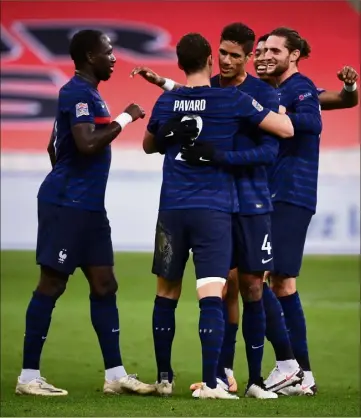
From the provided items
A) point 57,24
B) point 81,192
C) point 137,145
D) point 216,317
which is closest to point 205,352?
point 216,317

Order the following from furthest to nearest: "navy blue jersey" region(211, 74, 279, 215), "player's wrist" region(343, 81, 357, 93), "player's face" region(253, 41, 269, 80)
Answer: "player's wrist" region(343, 81, 357, 93) → "player's face" region(253, 41, 269, 80) → "navy blue jersey" region(211, 74, 279, 215)

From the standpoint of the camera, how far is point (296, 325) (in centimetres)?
654

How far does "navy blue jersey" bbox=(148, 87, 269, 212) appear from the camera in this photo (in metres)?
5.71

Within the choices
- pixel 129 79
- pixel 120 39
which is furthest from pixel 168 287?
pixel 120 39

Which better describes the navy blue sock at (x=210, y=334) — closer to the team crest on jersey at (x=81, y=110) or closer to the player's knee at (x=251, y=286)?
the player's knee at (x=251, y=286)

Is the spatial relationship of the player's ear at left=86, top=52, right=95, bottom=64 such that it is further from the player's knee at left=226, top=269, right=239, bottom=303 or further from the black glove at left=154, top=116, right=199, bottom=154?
the player's knee at left=226, top=269, right=239, bottom=303

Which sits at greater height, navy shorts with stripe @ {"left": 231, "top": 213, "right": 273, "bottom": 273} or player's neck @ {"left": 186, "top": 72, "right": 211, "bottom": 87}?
player's neck @ {"left": 186, "top": 72, "right": 211, "bottom": 87}

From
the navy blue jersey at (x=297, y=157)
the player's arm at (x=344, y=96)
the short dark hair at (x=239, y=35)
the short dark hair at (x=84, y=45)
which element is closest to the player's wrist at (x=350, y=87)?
the player's arm at (x=344, y=96)

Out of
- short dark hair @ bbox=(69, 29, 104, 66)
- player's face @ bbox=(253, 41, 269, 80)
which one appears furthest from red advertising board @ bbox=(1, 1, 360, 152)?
short dark hair @ bbox=(69, 29, 104, 66)

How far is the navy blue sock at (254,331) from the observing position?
5.95 meters

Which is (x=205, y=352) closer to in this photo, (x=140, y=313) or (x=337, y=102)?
(x=337, y=102)

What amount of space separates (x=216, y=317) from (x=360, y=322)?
4.22 meters

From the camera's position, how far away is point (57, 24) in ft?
49.7

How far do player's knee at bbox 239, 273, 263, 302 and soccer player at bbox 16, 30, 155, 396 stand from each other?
697 mm
